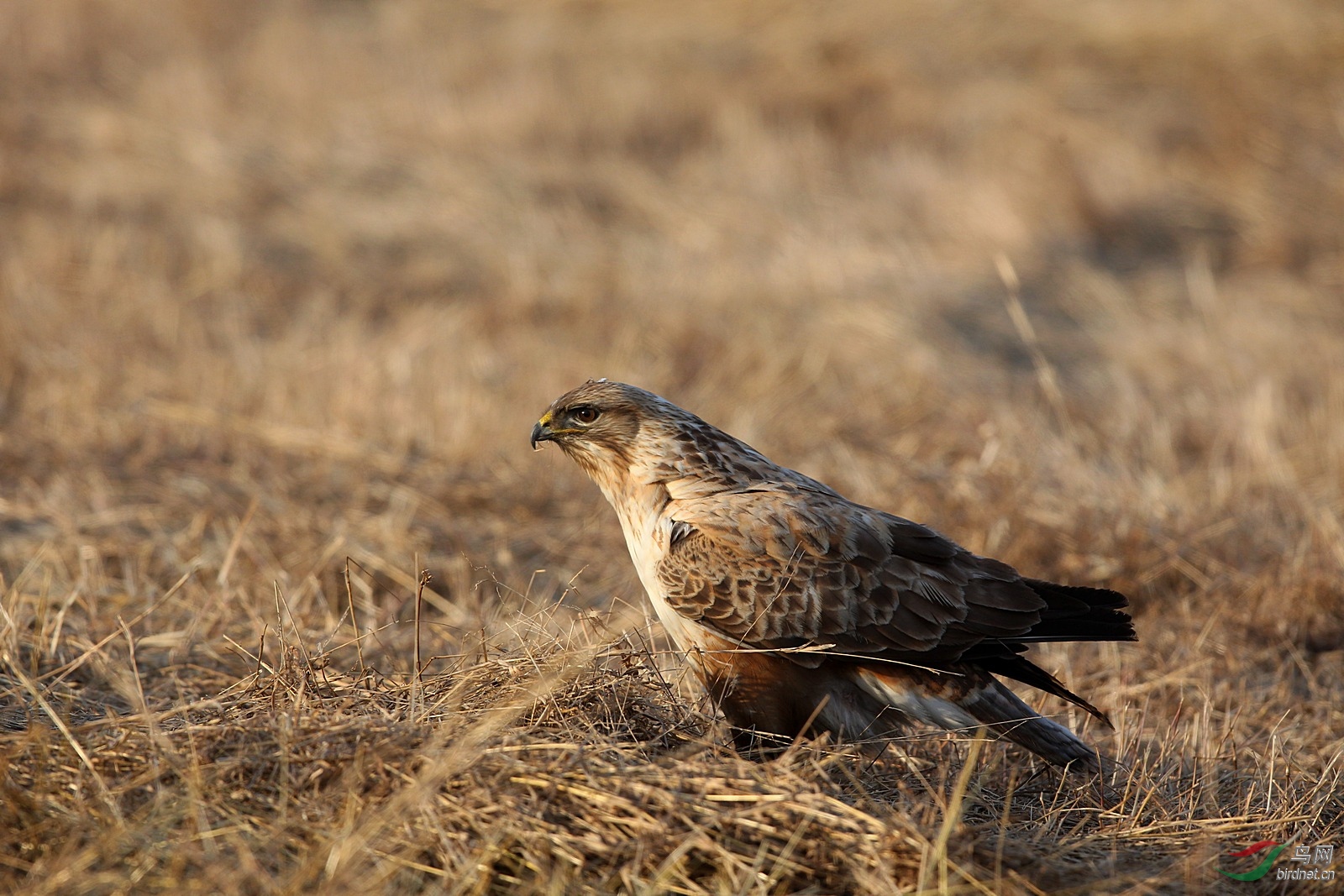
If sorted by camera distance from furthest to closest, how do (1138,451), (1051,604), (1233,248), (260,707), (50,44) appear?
(50,44), (1233,248), (1138,451), (1051,604), (260,707)

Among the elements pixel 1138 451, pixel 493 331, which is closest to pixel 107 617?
pixel 493 331

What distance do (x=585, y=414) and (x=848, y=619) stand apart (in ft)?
3.51

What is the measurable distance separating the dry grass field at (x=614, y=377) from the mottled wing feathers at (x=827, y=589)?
271 millimetres

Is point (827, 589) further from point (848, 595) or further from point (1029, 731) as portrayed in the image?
point (1029, 731)

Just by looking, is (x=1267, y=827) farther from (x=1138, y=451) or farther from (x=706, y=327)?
(x=706, y=327)

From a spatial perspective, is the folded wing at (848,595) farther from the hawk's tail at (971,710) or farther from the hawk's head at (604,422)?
the hawk's head at (604,422)

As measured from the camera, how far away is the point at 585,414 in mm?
3898

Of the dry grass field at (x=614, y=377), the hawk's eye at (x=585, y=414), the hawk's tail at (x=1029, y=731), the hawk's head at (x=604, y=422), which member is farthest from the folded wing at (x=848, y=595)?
the hawk's eye at (x=585, y=414)

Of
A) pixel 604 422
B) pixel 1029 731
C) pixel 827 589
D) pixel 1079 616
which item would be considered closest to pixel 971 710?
pixel 1029 731

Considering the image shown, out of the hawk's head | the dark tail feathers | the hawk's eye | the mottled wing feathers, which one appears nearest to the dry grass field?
the mottled wing feathers

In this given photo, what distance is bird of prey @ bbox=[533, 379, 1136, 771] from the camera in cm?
341

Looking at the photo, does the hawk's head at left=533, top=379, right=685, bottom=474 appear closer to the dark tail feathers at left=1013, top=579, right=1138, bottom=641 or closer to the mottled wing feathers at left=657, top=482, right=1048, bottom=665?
the mottled wing feathers at left=657, top=482, right=1048, bottom=665

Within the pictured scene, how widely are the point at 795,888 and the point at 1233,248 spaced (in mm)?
9041

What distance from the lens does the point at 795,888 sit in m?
2.64
